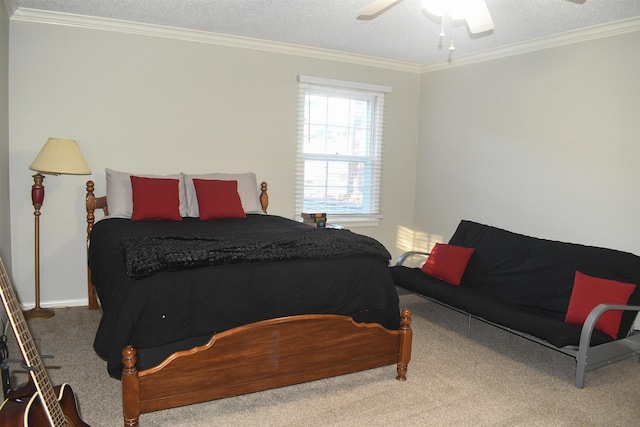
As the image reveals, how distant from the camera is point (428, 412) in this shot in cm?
247

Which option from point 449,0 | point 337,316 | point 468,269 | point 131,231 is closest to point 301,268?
point 337,316

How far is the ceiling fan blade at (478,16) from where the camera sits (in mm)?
2531

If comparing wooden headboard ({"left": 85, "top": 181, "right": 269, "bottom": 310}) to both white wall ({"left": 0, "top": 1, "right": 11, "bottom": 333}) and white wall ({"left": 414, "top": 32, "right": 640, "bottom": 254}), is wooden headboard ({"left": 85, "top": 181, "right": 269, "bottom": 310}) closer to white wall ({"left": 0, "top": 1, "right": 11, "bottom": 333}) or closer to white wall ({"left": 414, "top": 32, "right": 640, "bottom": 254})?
white wall ({"left": 0, "top": 1, "right": 11, "bottom": 333})

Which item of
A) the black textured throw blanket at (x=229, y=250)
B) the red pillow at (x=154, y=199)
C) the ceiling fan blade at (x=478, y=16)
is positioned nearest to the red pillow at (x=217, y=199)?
the red pillow at (x=154, y=199)

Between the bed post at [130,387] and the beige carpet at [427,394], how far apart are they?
0.63 ft

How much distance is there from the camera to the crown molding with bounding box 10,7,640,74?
366cm

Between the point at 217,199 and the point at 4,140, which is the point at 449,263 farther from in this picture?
the point at 4,140

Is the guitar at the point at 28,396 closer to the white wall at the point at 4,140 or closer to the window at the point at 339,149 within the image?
the white wall at the point at 4,140

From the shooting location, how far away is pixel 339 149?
5105mm

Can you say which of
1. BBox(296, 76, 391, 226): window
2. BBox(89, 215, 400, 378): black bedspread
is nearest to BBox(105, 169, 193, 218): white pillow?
BBox(89, 215, 400, 378): black bedspread

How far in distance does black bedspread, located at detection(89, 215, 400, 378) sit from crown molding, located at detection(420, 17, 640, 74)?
249 cm

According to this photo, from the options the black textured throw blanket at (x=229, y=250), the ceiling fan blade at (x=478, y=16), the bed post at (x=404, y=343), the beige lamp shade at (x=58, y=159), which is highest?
the ceiling fan blade at (x=478, y=16)

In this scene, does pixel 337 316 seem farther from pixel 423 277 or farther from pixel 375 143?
pixel 375 143

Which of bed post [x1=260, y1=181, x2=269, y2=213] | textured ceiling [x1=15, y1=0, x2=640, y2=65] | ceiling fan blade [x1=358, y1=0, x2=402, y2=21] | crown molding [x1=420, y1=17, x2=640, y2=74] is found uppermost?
textured ceiling [x1=15, y1=0, x2=640, y2=65]
